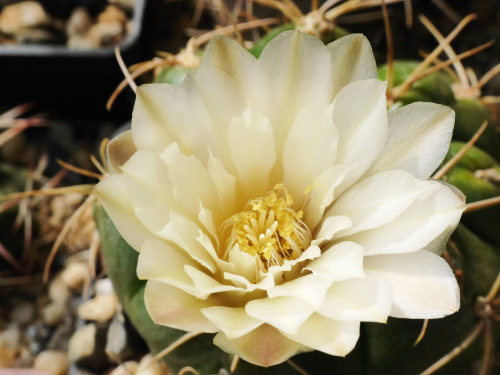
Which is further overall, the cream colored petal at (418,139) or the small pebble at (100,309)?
the small pebble at (100,309)

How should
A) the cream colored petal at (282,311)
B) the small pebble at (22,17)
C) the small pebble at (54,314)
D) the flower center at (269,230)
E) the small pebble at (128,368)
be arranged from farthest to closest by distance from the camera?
the small pebble at (22,17) < the small pebble at (54,314) < the small pebble at (128,368) < the flower center at (269,230) < the cream colored petal at (282,311)

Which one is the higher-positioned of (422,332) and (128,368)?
(422,332)

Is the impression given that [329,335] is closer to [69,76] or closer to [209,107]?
[209,107]

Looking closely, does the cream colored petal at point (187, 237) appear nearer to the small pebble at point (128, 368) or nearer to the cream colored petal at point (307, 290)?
the cream colored petal at point (307, 290)

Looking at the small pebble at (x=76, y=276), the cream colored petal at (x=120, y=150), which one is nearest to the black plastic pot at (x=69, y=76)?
the small pebble at (x=76, y=276)

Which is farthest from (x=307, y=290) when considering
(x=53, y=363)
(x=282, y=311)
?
(x=53, y=363)

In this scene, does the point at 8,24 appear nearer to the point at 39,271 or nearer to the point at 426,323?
the point at 39,271
